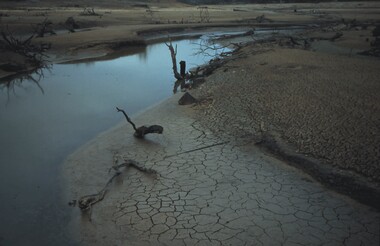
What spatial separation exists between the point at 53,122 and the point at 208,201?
5.11 m

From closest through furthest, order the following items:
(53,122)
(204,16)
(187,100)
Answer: (53,122), (187,100), (204,16)

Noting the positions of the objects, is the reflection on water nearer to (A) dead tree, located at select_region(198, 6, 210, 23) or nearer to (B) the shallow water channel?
(B) the shallow water channel

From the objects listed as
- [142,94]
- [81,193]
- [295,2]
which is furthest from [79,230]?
[295,2]

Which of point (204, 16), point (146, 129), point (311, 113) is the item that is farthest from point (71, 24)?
point (311, 113)

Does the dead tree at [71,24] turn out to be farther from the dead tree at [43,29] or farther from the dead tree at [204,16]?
the dead tree at [204,16]

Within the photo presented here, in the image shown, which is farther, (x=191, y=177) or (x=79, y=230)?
(x=191, y=177)

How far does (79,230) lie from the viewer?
173 inches

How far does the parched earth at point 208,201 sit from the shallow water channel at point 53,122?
0.41 metres

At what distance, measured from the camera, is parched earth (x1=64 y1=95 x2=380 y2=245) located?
160 inches

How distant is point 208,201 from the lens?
4734mm

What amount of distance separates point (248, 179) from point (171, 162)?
52.9 inches

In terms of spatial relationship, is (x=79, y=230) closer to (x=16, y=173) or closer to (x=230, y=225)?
(x=230, y=225)

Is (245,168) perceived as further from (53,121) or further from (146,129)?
(53,121)

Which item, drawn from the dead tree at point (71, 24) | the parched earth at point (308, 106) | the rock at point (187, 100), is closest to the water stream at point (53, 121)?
the rock at point (187, 100)
